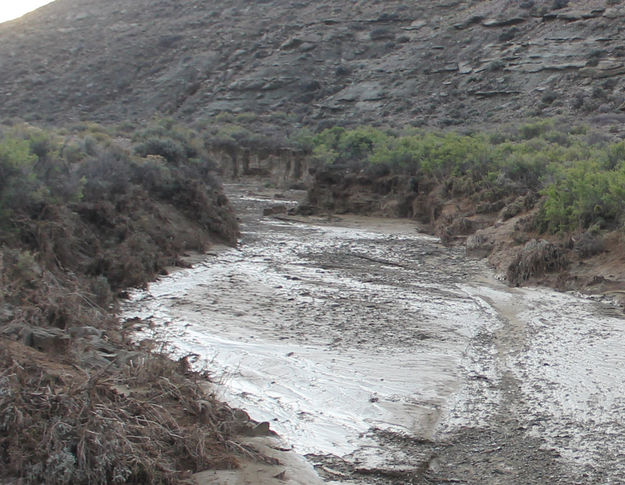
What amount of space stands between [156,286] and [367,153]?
56.0 ft

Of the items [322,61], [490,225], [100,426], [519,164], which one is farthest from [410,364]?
[322,61]

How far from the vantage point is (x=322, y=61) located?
163ft

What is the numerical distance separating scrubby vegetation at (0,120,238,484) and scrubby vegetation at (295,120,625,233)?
7741 mm

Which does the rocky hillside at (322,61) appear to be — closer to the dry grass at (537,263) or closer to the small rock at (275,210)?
the small rock at (275,210)

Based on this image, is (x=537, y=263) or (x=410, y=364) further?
(x=537, y=263)

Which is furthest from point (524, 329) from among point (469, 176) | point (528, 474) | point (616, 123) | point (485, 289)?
point (616, 123)

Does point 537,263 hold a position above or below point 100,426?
below

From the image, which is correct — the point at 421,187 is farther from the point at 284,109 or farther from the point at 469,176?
the point at 284,109

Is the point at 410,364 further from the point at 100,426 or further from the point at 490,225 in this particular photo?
the point at 490,225

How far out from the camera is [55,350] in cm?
696

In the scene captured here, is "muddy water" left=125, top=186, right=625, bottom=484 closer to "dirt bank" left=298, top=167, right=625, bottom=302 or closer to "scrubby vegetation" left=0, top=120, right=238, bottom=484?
"dirt bank" left=298, top=167, right=625, bottom=302

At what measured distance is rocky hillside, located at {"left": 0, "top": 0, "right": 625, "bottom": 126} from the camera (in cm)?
3781

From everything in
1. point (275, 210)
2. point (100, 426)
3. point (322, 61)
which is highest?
point (322, 61)

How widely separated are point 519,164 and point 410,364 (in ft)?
42.1
